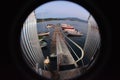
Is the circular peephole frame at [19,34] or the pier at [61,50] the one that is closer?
the circular peephole frame at [19,34]

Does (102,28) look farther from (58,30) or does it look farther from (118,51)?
(58,30)

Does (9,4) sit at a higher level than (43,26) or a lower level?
lower

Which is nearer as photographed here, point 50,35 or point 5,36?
point 5,36

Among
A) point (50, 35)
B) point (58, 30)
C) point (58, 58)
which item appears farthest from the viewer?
point (50, 35)

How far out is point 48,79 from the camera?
1.48m

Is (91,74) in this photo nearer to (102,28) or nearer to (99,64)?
(99,64)

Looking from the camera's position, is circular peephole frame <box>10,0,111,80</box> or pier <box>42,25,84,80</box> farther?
pier <box>42,25,84,80</box>

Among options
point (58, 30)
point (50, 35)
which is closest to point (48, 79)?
point (58, 30)

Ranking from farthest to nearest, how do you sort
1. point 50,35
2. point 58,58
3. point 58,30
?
point 50,35
point 58,30
point 58,58

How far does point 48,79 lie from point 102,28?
0.47 meters

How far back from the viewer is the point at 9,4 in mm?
1410

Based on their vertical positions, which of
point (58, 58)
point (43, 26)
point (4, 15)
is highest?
point (43, 26)

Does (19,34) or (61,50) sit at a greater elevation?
(19,34)

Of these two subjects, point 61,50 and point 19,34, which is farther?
point 61,50
